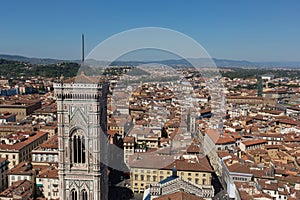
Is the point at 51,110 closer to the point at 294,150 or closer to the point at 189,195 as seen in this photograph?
the point at 294,150

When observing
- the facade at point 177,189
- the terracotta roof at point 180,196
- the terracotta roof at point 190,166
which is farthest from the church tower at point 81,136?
the terracotta roof at point 190,166

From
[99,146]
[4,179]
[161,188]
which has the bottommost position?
[4,179]

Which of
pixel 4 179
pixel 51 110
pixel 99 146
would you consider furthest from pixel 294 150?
pixel 51 110

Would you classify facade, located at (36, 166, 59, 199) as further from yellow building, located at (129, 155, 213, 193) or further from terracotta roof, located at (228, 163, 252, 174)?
terracotta roof, located at (228, 163, 252, 174)

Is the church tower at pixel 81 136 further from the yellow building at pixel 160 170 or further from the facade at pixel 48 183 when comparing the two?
the yellow building at pixel 160 170

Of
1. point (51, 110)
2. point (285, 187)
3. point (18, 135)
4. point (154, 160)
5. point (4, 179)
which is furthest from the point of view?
point (51, 110)

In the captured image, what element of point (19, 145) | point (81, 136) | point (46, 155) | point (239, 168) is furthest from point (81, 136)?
point (19, 145)

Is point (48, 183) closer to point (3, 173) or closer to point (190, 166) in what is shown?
point (3, 173)
